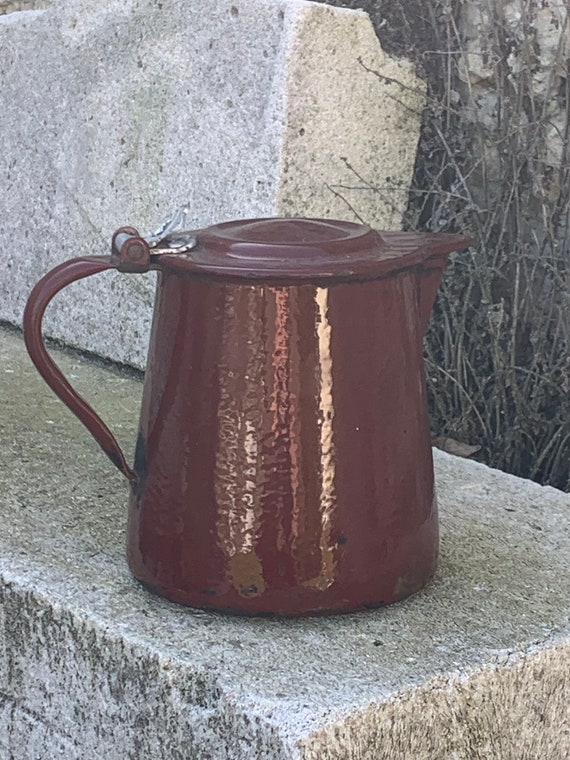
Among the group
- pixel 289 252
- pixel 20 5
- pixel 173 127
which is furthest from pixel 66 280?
pixel 20 5

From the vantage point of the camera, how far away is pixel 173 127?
1818 mm

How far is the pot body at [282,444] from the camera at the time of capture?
0.96m

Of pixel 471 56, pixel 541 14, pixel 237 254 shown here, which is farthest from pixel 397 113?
pixel 237 254

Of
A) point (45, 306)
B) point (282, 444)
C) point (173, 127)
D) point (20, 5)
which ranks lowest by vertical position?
point (282, 444)

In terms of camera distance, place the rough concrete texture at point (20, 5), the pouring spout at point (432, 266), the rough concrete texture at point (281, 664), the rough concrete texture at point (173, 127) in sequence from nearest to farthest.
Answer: the rough concrete texture at point (281, 664), the pouring spout at point (432, 266), the rough concrete texture at point (173, 127), the rough concrete texture at point (20, 5)

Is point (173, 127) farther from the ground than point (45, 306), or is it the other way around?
point (173, 127)

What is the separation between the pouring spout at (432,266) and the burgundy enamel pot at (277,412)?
0.17ft

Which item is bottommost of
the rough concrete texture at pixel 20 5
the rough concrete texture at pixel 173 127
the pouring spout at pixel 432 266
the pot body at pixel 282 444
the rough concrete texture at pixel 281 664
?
the rough concrete texture at pixel 281 664

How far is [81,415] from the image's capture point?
3.39 feet

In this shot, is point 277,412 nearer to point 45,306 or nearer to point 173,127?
point 45,306

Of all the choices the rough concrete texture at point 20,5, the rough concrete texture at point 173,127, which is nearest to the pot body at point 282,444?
the rough concrete texture at point 173,127

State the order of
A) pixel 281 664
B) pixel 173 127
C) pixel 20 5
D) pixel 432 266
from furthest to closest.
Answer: pixel 20 5 < pixel 173 127 < pixel 432 266 < pixel 281 664

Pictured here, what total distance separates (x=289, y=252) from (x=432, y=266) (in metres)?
0.21

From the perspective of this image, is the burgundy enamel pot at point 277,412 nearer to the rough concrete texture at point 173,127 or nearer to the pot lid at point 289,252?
the pot lid at point 289,252
